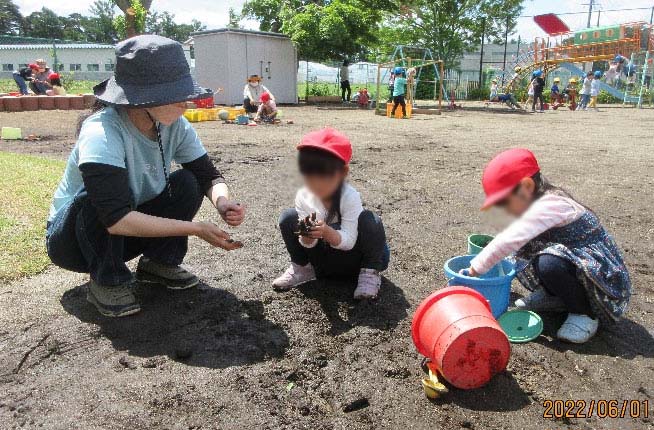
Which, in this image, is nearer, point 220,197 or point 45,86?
point 220,197

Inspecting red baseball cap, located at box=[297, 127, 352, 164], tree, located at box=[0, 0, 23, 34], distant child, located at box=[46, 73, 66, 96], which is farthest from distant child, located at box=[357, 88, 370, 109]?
tree, located at box=[0, 0, 23, 34]

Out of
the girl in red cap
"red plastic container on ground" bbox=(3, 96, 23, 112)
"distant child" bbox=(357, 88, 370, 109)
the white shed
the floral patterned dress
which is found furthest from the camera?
"distant child" bbox=(357, 88, 370, 109)

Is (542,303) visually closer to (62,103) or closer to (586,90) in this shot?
(62,103)

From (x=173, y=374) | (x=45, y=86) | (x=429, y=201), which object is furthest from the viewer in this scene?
(x=45, y=86)

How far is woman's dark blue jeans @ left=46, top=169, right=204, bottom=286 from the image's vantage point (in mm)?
2469

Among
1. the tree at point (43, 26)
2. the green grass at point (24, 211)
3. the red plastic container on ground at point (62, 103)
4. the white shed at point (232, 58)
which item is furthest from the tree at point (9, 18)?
the green grass at point (24, 211)

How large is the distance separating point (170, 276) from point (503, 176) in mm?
2669

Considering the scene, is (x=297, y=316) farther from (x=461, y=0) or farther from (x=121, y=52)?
(x=461, y=0)

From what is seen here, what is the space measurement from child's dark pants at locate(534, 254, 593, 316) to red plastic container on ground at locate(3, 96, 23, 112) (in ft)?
50.7

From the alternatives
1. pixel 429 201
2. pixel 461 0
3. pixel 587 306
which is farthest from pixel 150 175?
pixel 461 0

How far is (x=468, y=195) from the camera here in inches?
208

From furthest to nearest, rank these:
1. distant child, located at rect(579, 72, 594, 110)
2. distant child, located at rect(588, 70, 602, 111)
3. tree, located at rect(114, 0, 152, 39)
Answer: distant child, located at rect(588, 70, 602, 111) < distant child, located at rect(579, 72, 594, 110) < tree, located at rect(114, 0, 152, 39)

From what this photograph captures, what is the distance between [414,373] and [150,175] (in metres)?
1.68

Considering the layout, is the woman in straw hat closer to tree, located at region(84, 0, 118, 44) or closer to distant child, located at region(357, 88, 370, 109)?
distant child, located at region(357, 88, 370, 109)
